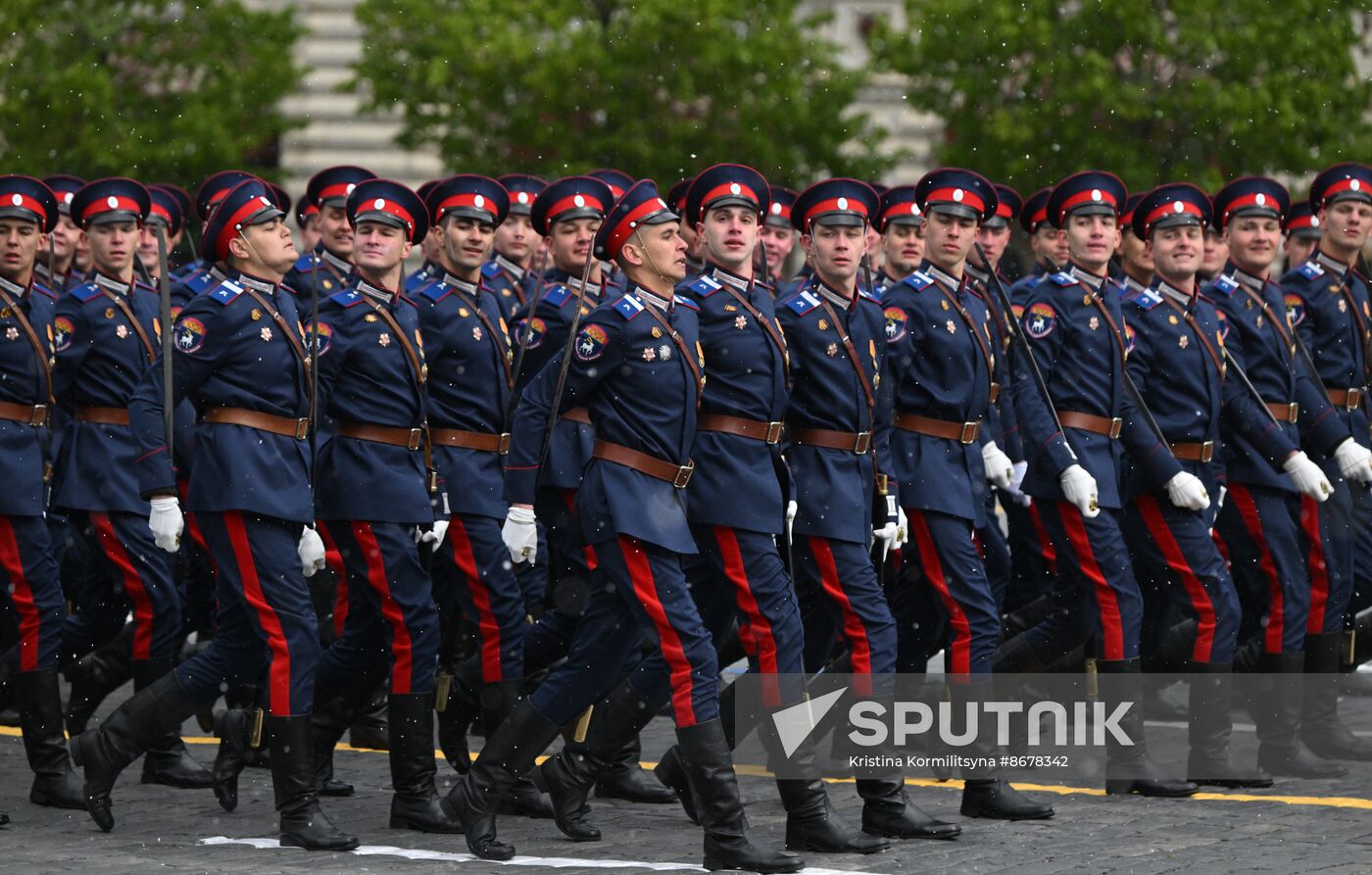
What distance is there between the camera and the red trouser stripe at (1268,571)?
10.1 m

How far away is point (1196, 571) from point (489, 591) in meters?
2.54

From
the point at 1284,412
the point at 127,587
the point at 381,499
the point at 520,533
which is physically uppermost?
the point at 1284,412

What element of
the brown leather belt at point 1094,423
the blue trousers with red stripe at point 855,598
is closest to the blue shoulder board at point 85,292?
the blue trousers with red stripe at point 855,598

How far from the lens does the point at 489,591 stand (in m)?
9.20

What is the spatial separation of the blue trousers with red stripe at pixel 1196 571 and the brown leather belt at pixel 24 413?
393cm

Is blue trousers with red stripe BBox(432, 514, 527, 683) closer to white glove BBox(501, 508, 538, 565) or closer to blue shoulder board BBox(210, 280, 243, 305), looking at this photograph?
white glove BBox(501, 508, 538, 565)

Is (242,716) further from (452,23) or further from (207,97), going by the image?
(207,97)

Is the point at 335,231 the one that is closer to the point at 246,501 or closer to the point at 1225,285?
the point at 246,501

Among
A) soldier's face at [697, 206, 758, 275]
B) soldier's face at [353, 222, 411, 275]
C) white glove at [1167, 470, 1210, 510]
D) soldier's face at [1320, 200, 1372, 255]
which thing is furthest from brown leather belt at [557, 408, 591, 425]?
soldier's face at [1320, 200, 1372, 255]

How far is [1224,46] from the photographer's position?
73.5ft

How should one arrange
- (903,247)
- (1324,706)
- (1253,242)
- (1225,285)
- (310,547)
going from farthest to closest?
(903,247) → (1253,242) → (1225,285) → (1324,706) → (310,547)

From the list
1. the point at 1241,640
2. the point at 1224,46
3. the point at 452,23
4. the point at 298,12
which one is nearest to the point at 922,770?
the point at 1241,640

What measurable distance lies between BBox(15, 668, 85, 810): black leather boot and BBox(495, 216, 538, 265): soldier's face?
10.2 feet

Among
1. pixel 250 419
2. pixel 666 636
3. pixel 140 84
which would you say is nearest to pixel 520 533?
pixel 666 636
